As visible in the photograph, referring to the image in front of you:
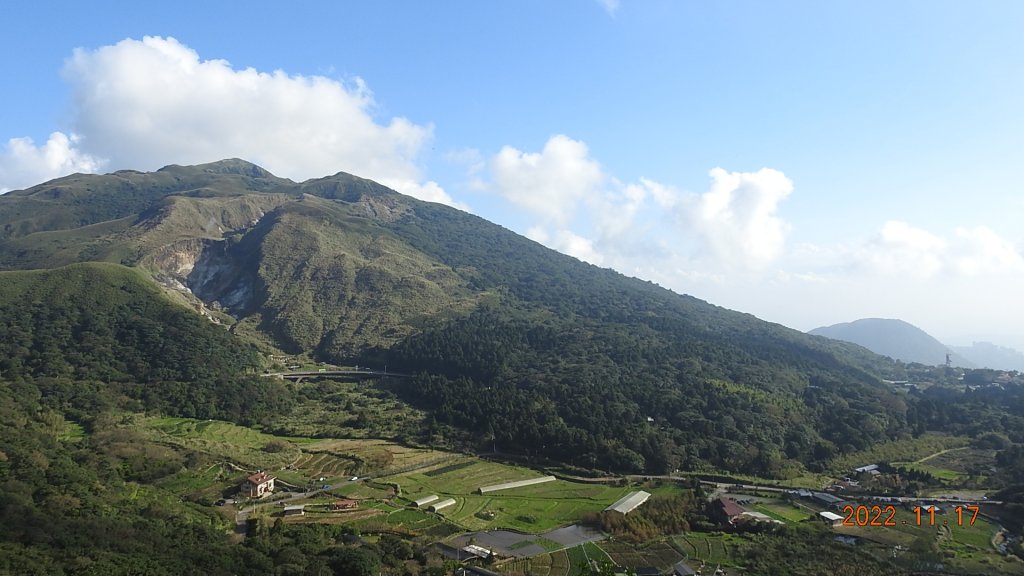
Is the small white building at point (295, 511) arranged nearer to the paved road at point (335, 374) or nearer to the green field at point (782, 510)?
the green field at point (782, 510)

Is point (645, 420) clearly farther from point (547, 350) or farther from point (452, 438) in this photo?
point (547, 350)

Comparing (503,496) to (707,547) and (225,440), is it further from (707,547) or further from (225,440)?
(225,440)

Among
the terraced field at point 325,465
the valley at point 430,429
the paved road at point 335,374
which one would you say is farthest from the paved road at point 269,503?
the paved road at point 335,374

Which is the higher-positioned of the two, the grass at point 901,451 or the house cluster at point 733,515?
the grass at point 901,451

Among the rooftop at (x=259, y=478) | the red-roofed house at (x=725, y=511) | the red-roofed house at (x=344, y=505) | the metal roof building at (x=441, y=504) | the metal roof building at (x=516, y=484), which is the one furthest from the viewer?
the metal roof building at (x=516, y=484)

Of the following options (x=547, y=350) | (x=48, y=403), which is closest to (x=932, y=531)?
(x=547, y=350)

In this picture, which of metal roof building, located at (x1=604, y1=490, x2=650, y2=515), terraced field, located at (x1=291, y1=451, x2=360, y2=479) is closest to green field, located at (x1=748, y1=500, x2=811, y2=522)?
metal roof building, located at (x1=604, y1=490, x2=650, y2=515)

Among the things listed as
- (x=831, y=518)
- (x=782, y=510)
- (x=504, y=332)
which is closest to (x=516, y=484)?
(x=782, y=510)
